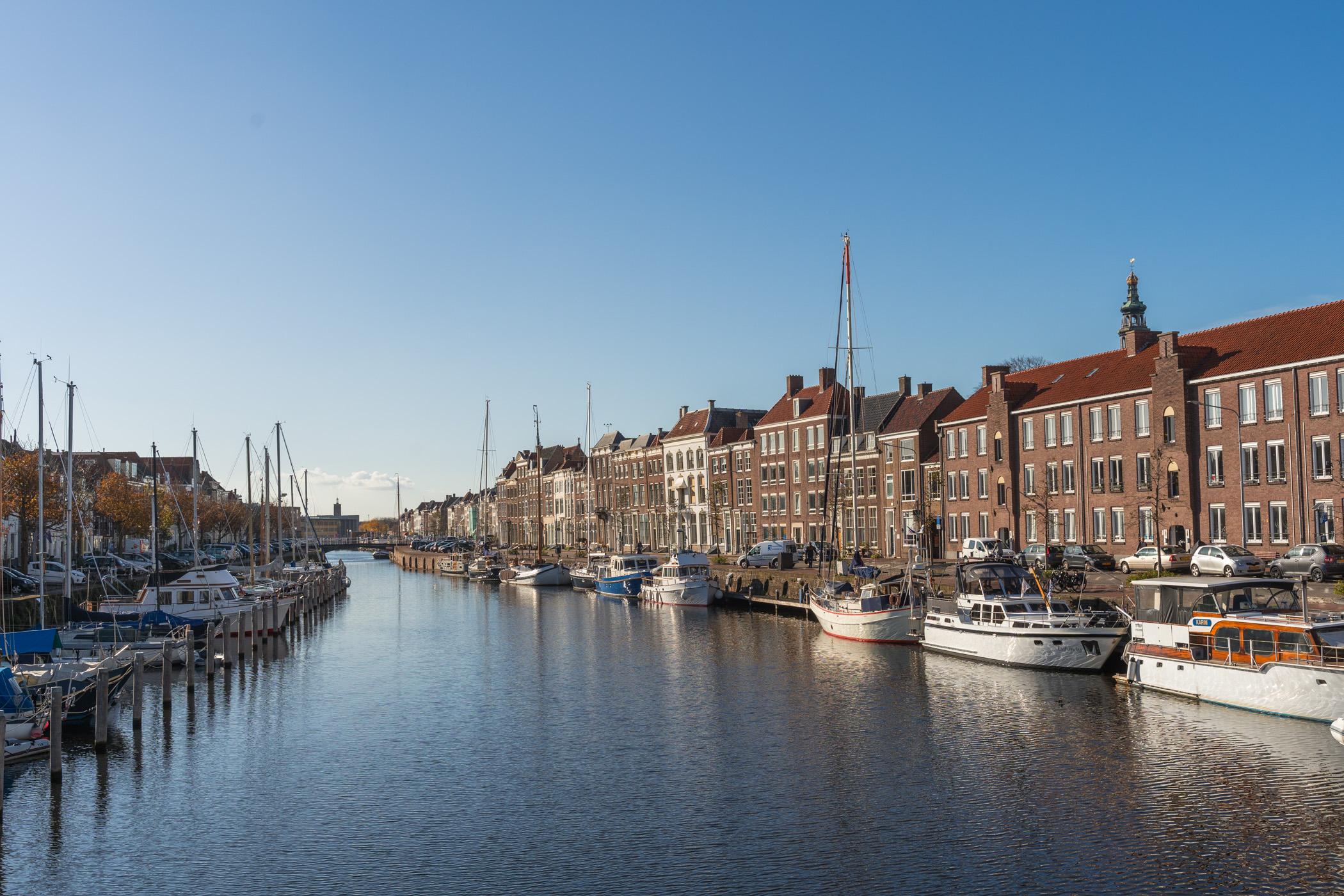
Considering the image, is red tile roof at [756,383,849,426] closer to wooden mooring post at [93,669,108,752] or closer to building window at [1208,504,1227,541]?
building window at [1208,504,1227,541]

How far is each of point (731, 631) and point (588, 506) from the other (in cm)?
8557

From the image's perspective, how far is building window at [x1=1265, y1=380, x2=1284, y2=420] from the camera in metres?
57.0

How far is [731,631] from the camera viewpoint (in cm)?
5969

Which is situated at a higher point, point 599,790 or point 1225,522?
point 1225,522

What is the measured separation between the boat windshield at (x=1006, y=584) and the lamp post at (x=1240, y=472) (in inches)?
730

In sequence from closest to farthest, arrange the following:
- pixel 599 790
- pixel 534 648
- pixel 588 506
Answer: pixel 599 790 → pixel 534 648 → pixel 588 506

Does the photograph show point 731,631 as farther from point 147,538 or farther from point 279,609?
point 147,538

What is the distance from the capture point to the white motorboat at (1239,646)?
3009 cm

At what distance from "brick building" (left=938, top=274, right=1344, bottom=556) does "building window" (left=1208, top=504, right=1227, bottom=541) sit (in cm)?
7

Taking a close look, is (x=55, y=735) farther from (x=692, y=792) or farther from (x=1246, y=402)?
(x=1246, y=402)

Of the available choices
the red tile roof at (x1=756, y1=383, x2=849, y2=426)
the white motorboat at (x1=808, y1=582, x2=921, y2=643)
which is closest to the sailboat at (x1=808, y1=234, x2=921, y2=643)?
the white motorboat at (x1=808, y1=582, x2=921, y2=643)

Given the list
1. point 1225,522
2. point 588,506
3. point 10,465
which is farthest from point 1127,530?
point 588,506

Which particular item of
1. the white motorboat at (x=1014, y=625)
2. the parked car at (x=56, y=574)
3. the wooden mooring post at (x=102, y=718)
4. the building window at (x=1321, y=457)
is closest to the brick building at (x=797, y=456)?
the building window at (x=1321, y=457)

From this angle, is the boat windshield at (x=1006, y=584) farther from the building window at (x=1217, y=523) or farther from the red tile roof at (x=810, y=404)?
the red tile roof at (x=810, y=404)
